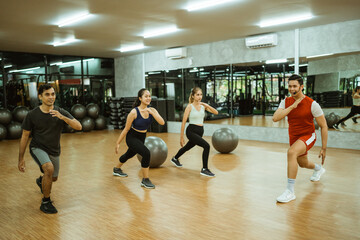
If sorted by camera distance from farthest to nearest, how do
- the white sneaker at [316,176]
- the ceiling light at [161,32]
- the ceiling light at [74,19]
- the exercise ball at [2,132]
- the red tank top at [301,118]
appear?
the exercise ball at [2,132]
the ceiling light at [161,32]
the ceiling light at [74,19]
the white sneaker at [316,176]
the red tank top at [301,118]

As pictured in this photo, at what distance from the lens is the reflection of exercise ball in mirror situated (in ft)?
17.7

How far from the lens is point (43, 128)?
3262 mm

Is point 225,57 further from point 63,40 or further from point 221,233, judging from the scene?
point 221,233

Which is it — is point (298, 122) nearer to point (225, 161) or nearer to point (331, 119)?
point (225, 161)

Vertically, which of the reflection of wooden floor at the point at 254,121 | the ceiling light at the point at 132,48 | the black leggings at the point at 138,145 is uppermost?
the ceiling light at the point at 132,48

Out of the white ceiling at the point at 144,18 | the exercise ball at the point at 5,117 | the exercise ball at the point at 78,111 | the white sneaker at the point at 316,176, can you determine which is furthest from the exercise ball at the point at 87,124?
the white sneaker at the point at 316,176

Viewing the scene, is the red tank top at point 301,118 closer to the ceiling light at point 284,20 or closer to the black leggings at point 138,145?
the black leggings at point 138,145

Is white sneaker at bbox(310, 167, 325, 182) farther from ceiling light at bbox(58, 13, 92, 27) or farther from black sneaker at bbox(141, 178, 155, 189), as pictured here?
ceiling light at bbox(58, 13, 92, 27)

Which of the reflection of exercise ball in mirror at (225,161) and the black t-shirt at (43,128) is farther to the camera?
the reflection of exercise ball in mirror at (225,161)

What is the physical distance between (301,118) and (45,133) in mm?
2904

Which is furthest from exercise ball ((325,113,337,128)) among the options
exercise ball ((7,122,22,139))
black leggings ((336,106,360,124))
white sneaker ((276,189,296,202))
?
exercise ball ((7,122,22,139))

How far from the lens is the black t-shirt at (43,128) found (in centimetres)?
323

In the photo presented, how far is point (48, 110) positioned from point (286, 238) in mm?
2732

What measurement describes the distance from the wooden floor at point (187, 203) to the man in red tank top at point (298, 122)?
17.4 inches
